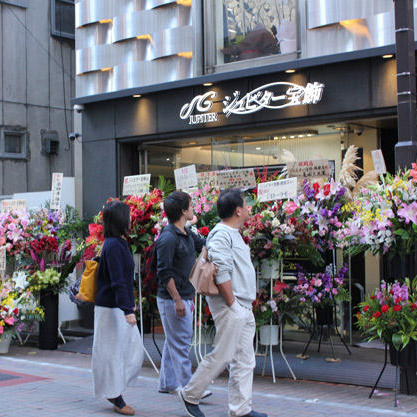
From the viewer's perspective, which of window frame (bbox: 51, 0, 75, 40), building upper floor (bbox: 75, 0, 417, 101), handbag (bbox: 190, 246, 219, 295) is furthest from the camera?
window frame (bbox: 51, 0, 75, 40)

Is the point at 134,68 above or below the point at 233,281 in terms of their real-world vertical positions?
above

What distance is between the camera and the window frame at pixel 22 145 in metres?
17.4

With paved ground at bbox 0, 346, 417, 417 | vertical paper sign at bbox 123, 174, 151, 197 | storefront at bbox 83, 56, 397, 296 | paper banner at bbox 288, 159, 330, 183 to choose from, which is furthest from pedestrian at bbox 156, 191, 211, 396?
storefront at bbox 83, 56, 397, 296

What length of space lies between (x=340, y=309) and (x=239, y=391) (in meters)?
5.11

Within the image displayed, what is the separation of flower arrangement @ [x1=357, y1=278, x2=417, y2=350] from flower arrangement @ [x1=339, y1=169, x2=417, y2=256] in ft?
1.21

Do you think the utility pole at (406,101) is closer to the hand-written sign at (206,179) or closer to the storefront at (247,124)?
the hand-written sign at (206,179)

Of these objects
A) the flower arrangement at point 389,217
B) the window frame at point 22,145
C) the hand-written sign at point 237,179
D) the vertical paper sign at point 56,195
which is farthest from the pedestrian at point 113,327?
the window frame at point 22,145

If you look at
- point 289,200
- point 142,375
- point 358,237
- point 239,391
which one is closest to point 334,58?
point 289,200

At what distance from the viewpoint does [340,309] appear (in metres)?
11.0

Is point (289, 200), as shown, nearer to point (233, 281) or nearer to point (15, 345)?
point (233, 281)

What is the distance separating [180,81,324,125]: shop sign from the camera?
10883 millimetres

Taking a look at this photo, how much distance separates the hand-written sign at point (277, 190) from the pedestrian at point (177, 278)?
1.15m

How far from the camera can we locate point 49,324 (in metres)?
11.0

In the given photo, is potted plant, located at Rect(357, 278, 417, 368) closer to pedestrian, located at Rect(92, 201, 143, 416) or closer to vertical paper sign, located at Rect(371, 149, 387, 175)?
vertical paper sign, located at Rect(371, 149, 387, 175)
